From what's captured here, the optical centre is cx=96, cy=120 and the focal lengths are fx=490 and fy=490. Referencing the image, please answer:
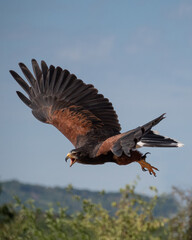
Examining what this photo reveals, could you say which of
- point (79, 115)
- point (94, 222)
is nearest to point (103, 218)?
point (94, 222)

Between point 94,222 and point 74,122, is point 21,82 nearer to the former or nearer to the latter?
point 74,122

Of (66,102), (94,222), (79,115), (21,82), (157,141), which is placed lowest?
(94,222)

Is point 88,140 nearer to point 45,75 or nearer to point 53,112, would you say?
point 53,112

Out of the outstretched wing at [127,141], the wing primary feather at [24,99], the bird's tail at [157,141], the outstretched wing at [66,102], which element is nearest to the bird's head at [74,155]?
the outstretched wing at [127,141]

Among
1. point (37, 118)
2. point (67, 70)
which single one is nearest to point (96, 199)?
point (37, 118)

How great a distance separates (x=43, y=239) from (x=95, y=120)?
190 cm

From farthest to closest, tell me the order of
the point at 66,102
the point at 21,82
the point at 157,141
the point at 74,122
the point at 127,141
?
the point at 21,82, the point at 66,102, the point at 74,122, the point at 157,141, the point at 127,141

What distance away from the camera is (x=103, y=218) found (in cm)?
760

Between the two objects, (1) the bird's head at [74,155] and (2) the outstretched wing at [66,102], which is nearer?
(1) the bird's head at [74,155]

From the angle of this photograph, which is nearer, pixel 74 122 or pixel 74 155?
pixel 74 155

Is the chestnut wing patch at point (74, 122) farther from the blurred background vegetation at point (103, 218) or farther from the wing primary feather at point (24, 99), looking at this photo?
the blurred background vegetation at point (103, 218)

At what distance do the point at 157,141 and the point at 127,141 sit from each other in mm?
1296

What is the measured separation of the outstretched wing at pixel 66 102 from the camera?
620 centimetres

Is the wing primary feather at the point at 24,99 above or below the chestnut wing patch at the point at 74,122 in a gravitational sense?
above
